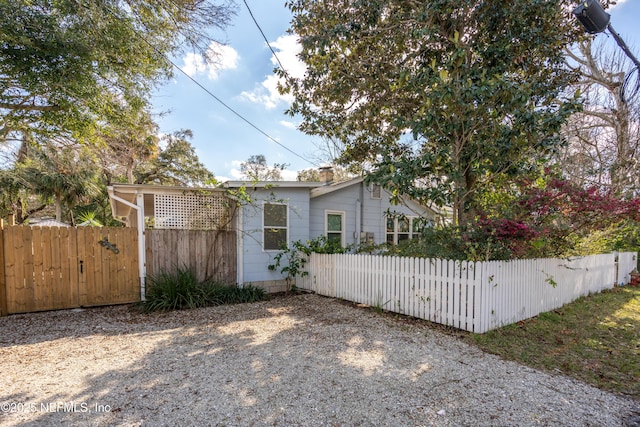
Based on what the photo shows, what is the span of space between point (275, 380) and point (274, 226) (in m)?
5.46

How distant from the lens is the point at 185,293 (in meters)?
6.91

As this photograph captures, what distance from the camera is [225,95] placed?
36.0 feet

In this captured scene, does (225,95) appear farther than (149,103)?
Yes

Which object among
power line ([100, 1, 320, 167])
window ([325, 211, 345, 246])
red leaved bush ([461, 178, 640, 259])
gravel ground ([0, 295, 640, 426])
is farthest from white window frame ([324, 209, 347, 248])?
power line ([100, 1, 320, 167])

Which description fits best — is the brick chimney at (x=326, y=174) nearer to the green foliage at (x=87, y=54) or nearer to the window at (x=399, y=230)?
the window at (x=399, y=230)

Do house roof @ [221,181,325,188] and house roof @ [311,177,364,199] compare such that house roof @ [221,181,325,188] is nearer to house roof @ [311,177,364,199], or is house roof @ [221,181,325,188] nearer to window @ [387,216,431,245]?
house roof @ [311,177,364,199]

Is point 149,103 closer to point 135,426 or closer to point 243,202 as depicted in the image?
point 243,202

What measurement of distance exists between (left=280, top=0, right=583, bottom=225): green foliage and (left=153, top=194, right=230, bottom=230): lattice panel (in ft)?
11.2

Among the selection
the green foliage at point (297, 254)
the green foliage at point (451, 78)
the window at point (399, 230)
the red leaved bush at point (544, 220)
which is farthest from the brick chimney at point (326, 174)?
the red leaved bush at point (544, 220)

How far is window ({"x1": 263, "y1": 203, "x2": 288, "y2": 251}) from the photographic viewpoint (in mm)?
8469

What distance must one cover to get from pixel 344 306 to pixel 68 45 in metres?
7.20

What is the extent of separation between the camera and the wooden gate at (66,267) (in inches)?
237

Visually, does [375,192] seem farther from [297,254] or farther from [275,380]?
[275,380]

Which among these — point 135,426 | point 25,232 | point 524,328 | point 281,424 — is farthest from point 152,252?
point 524,328
